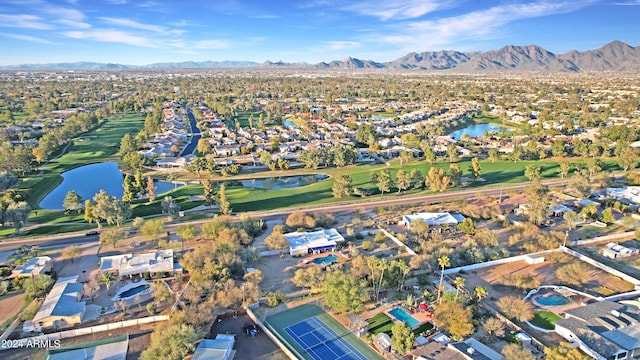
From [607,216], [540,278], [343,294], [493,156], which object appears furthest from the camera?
[493,156]

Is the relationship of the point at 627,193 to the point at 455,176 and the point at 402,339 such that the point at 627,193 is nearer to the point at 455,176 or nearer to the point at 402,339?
the point at 455,176

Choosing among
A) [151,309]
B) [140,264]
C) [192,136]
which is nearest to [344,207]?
[140,264]

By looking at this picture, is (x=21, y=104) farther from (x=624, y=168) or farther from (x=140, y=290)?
(x=624, y=168)

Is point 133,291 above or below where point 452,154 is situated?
below

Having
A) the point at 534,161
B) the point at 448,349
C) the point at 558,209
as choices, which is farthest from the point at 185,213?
the point at 534,161

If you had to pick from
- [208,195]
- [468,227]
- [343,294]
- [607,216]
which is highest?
[607,216]

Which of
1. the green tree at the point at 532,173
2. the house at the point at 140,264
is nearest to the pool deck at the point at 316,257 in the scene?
the house at the point at 140,264

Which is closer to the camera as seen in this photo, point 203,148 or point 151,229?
point 151,229
